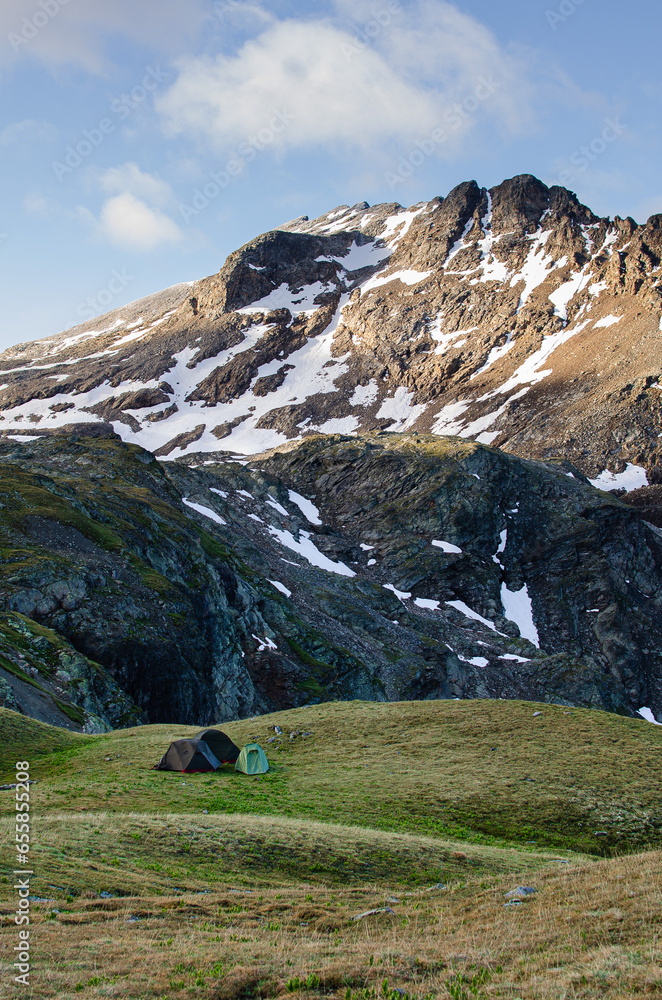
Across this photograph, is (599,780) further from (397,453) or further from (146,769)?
(397,453)

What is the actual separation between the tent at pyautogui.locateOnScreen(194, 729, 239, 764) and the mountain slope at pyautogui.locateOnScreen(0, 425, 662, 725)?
12624 mm

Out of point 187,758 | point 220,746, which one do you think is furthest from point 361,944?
point 220,746

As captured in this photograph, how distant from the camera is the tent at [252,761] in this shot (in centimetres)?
3288

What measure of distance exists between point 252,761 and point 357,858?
1323 centimetres

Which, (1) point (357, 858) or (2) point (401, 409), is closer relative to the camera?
(1) point (357, 858)

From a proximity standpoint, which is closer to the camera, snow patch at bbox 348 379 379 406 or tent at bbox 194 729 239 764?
tent at bbox 194 729 239 764

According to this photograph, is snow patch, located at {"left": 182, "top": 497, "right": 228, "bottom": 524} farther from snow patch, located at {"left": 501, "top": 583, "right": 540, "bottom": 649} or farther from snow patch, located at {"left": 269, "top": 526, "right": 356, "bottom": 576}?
snow patch, located at {"left": 501, "top": 583, "right": 540, "bottom": 649}

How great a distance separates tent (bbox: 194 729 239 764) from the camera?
3422 cm

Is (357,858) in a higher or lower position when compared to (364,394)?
lower

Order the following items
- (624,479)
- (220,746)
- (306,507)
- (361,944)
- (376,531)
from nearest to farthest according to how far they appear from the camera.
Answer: (361,944)
(220,746)
(376,531)
(306,507)
(624,479)

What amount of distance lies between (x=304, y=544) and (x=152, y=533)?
39270 mm

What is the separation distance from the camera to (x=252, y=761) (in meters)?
33.1

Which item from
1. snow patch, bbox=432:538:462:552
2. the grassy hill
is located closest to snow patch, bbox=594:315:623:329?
snow patch, bbox=432:538:462:552

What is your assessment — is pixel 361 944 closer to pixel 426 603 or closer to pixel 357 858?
pixel 357 858
